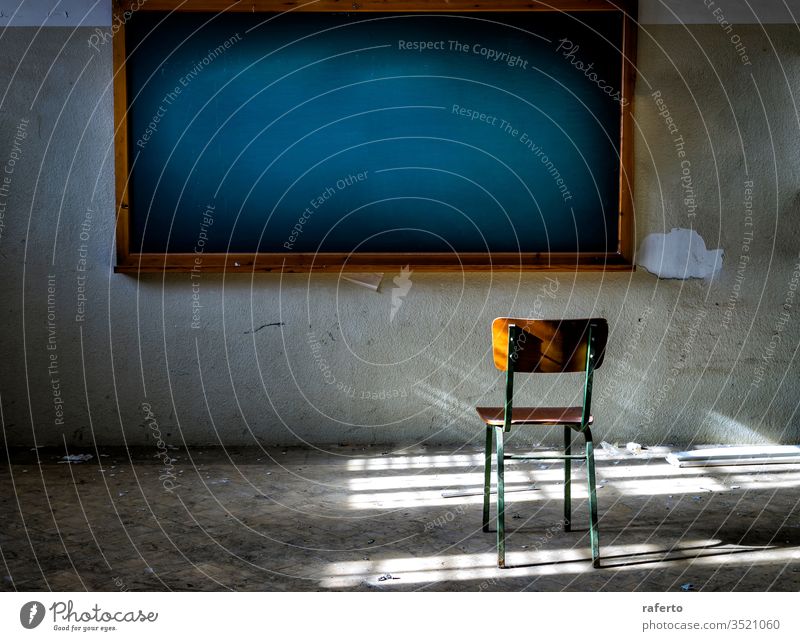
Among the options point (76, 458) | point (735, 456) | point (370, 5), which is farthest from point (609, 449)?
point (76, 458)

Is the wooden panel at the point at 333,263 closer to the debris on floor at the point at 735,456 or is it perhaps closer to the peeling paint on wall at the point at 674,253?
the peeling paint on wall at the point at 674,253

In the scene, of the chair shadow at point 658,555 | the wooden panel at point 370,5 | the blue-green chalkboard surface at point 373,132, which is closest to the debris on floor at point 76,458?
the blue-green chalkboard surface at point 373,132

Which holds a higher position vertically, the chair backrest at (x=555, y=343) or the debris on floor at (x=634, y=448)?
the chair backrest at (x=555, y=343)

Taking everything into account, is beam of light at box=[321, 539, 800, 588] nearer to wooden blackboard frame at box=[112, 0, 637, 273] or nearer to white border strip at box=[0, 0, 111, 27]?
wooden blackboard frame at box=[112, 0, 637, 273]

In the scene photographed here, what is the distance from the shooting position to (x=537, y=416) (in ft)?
9.80

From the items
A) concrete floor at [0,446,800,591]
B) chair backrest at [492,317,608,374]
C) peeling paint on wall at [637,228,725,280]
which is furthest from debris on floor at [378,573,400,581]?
peeling paint on wall at [637,228,725,280]

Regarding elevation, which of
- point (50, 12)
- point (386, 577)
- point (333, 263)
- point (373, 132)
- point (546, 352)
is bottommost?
→ point (386, 577)

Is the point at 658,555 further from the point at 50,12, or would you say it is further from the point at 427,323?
the point at 50,12

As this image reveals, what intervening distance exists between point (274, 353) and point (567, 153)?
1798 millimetres

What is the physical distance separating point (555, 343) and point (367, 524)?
1.03 metres

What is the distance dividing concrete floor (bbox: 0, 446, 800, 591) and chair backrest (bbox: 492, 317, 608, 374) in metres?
0.64

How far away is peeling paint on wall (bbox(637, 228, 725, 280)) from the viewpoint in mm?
4523

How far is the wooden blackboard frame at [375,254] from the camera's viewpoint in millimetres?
4348

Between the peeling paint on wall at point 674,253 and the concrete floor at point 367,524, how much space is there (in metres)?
0.93
